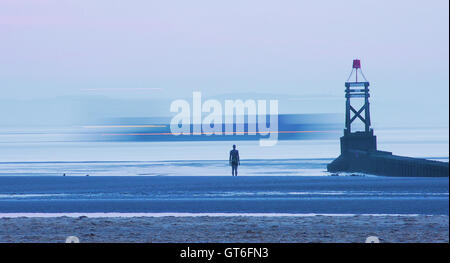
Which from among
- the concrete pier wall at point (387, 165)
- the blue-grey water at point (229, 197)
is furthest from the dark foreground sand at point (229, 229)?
the concrete pier wall at point (387, 165)

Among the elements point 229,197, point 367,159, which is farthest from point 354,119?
point 229,197

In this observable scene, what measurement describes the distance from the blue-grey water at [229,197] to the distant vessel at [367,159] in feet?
18.9

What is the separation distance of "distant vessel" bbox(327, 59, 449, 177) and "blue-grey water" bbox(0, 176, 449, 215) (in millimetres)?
5775

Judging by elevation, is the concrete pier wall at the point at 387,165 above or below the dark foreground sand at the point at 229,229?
above

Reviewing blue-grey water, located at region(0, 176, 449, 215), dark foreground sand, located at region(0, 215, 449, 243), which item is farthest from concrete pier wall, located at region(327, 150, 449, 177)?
dark foreground sand, located at region(0, 215, 449, 243)

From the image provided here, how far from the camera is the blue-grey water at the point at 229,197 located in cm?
1423

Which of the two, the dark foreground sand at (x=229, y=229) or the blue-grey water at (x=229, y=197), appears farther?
the blue-grey water at (x=229, y=197)

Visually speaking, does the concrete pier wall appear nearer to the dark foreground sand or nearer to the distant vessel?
the distant vessel

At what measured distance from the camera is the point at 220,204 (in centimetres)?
1522

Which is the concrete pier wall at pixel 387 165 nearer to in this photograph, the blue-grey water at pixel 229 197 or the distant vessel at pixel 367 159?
the distant vessel at pixel 367 159

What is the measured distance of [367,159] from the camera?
1507 inches

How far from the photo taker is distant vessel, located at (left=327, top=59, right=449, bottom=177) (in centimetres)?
2814
